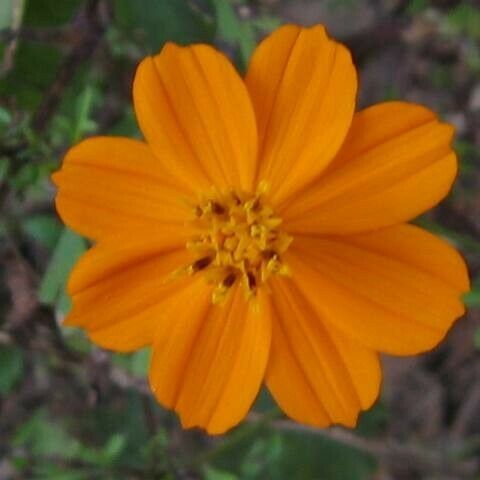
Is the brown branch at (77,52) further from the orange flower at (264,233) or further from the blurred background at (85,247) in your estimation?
the orange flower at (264,233)

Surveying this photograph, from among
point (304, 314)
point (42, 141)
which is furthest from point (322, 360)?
point (42, 141)

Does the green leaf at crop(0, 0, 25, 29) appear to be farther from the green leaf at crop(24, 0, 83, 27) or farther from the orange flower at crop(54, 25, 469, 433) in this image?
the orange flower at crop(54, 25, 469, 433)

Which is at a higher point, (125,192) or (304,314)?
(125,192)

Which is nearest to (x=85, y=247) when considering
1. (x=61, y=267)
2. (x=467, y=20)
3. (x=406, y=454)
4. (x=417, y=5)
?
(x=61, y=267)

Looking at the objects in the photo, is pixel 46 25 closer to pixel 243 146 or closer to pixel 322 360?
pixel 243 146

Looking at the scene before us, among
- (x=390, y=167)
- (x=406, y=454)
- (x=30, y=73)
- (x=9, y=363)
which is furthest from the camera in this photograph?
(x=406, y=454)

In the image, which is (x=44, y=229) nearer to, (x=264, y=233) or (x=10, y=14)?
(x=10, y=14)

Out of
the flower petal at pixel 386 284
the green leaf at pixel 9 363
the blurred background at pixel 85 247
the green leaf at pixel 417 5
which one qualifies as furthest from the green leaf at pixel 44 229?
the green leaf at pixel 417 5

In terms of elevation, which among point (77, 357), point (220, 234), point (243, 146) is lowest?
point (77, 357)
